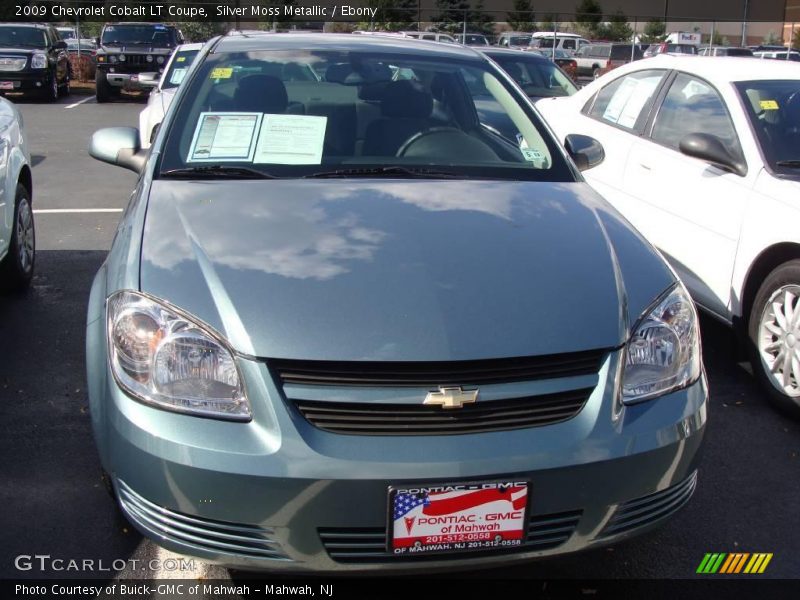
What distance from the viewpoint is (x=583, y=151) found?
402cm

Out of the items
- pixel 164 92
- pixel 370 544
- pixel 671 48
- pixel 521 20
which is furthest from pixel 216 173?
→ pixel 521 20

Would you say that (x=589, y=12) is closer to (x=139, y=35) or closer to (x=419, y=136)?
(x=139, y=35)

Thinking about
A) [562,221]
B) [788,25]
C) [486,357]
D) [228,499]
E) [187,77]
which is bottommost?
[228,499]

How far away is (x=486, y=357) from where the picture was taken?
2.26 metres

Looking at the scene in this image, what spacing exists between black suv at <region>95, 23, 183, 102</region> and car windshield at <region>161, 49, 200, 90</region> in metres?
8.92

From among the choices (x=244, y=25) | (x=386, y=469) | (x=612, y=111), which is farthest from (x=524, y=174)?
(x=244, y=25)

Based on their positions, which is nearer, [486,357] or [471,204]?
[486,357]

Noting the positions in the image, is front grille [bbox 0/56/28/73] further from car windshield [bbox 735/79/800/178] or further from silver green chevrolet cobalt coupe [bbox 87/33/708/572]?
silver green chevrolet cobalt coupe [bbox 87/33/708/572]

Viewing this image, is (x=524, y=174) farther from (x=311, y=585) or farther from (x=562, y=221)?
(x=311, y=585)

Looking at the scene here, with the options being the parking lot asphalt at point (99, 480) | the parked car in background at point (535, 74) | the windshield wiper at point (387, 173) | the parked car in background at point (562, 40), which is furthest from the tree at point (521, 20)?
the windshield wiper at point (387, 173)

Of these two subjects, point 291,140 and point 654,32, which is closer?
point 291,140

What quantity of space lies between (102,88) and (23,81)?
1658mm

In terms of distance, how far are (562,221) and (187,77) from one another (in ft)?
5.88

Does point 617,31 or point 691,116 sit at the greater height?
point 617,31
